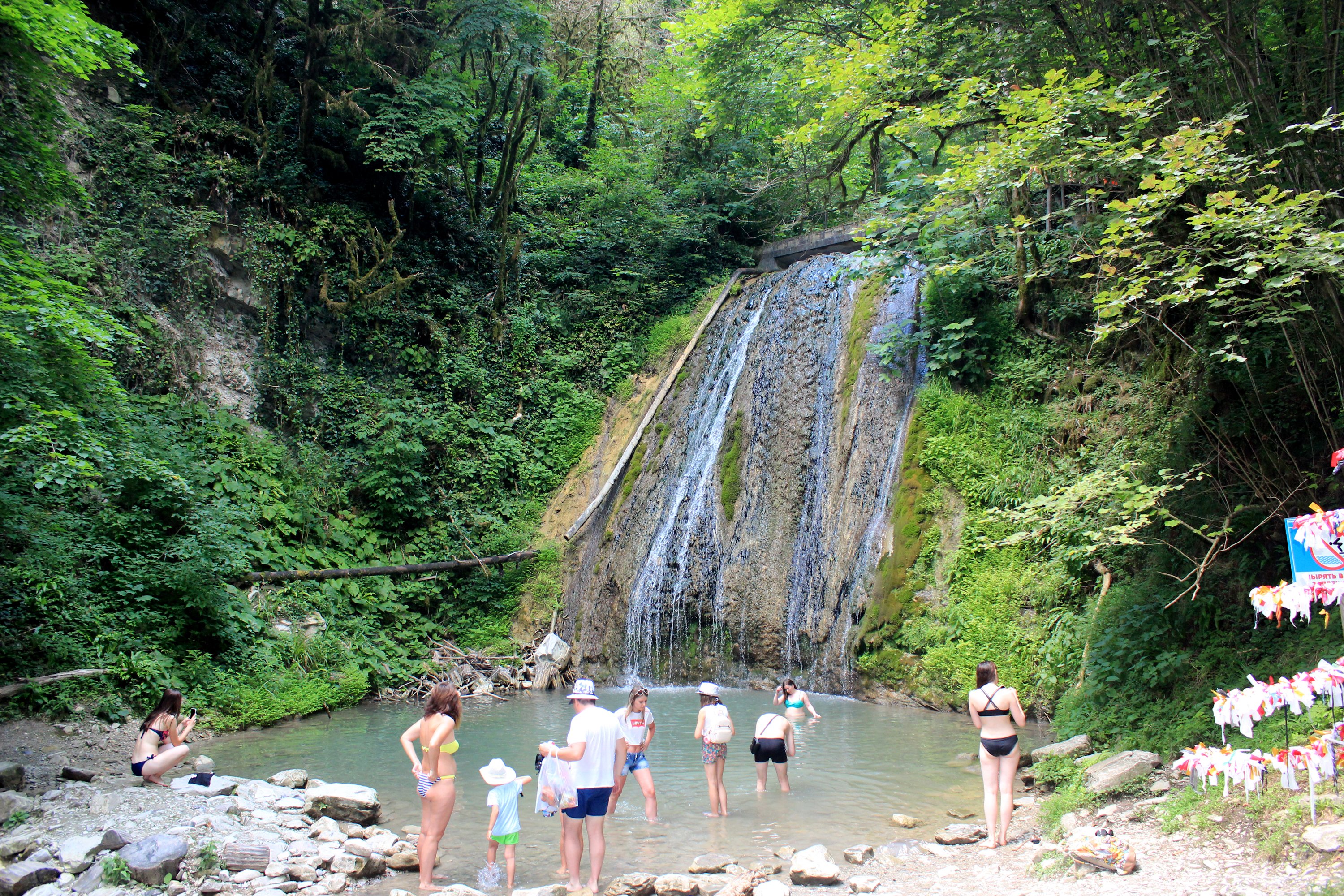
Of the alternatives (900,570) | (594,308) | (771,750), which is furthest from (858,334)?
(771,750)

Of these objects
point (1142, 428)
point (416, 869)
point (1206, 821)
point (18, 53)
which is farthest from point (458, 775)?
point (1142, 428)

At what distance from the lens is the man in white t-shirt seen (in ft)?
15.6

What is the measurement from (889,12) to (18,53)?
30.6 feet

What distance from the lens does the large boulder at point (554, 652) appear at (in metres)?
12.8

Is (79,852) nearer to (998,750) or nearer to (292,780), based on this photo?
(292,780)

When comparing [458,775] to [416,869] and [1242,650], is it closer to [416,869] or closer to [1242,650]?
[416,869]

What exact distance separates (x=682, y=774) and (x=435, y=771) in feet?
10.9

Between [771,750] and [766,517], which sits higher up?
[766,517]

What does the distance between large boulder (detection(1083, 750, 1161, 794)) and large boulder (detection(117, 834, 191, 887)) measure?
238 inches

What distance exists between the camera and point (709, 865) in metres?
5.08

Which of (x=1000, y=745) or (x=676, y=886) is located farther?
(x=1000, y=745)

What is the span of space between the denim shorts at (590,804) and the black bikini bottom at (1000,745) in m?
2.57

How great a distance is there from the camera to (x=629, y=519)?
14.1m

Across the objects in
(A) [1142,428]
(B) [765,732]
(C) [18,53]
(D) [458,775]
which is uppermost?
(C) [18,53]
